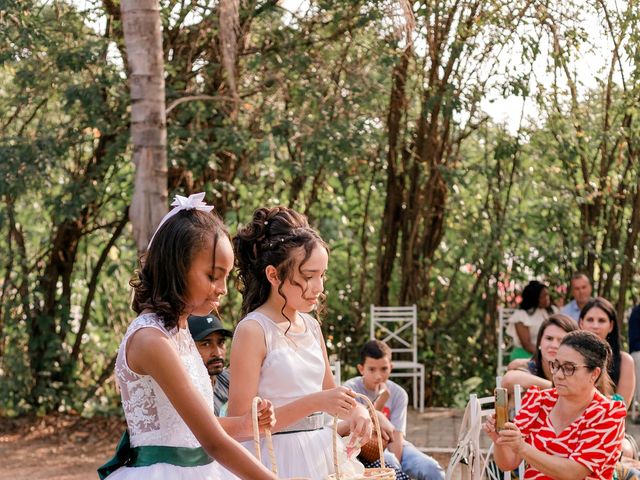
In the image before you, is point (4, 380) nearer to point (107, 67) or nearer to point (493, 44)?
point (107, 67)

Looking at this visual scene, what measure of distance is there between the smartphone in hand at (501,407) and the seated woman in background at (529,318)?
572cm

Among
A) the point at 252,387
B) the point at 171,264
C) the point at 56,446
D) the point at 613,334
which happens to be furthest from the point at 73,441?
the point at 171,264

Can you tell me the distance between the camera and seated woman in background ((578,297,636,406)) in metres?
5.93

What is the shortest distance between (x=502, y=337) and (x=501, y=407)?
6.72 m

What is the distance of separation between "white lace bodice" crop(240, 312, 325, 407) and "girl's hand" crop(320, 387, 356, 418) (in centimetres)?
34

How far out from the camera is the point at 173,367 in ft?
7.36

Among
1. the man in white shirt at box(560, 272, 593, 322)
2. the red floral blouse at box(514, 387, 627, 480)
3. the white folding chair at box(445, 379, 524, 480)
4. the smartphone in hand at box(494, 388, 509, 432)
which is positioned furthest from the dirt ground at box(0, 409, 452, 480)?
the smartphone in hand at box(494, 388, 509, 432)

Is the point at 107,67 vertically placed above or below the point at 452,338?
above

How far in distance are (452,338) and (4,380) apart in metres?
4.19

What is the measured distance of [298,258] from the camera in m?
3.17

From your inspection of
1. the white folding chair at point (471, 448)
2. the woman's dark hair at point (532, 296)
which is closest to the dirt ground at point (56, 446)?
the woman's dark hair at point (532, 296)

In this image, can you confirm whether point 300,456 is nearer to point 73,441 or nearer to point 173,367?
point 173,367

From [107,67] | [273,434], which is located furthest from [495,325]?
[273,434]

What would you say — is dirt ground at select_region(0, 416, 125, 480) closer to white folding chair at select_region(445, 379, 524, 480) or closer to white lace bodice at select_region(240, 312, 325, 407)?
white folding chair at select_region(445, 379, 524, 480)
